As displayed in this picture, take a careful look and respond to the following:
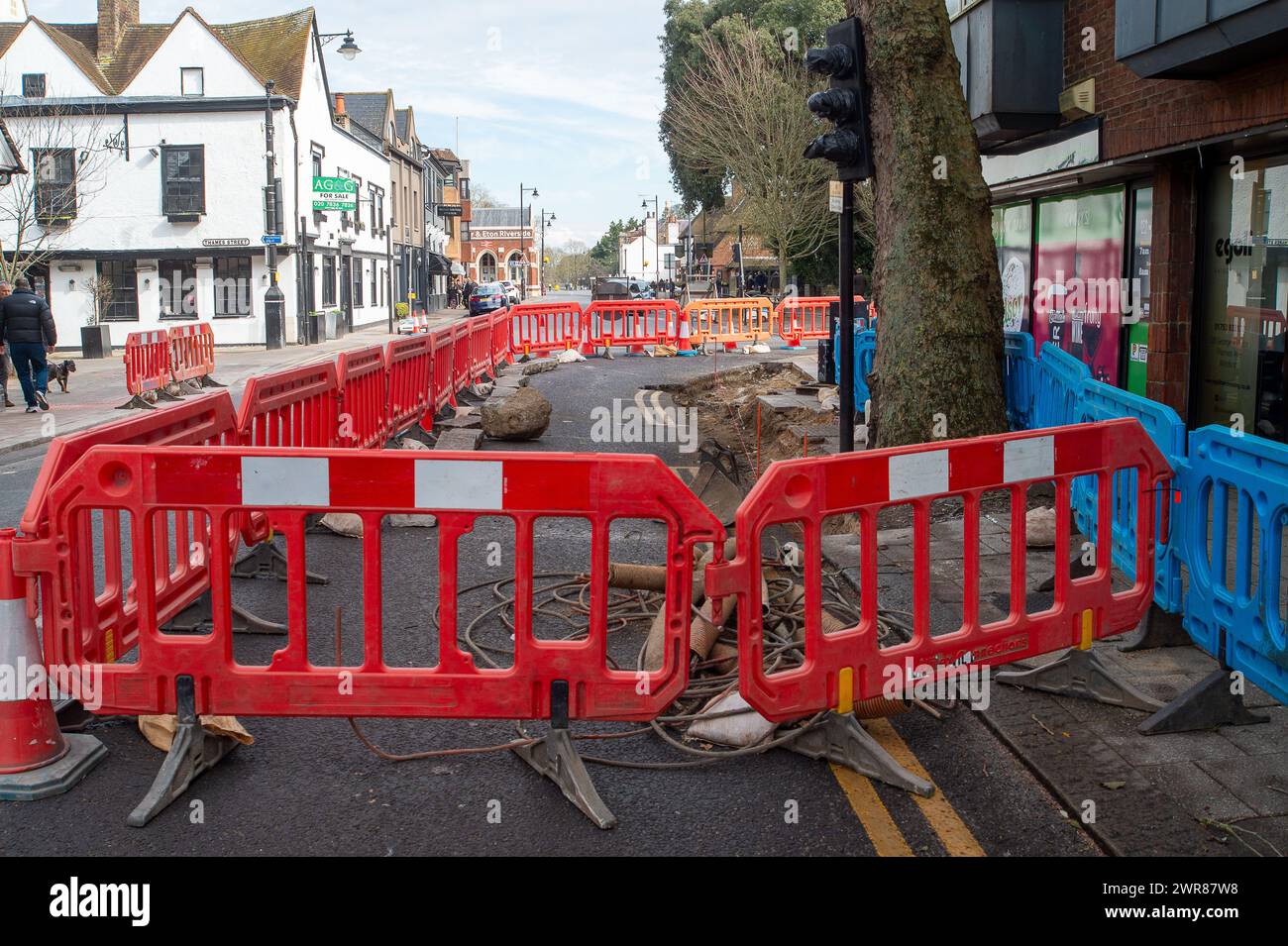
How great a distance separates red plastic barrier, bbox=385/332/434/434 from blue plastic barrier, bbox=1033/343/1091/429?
583 centimetres

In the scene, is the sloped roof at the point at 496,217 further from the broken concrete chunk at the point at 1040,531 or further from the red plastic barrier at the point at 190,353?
the broken concrete chunk at the point at 1040,531

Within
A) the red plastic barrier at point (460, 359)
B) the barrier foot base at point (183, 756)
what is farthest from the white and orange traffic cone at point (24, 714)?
the red plastic barrier at point (460, 359)

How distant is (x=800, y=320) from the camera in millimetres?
31781

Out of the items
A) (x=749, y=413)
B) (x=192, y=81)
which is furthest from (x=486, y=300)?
(x=749, y=413)

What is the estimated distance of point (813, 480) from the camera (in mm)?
4441

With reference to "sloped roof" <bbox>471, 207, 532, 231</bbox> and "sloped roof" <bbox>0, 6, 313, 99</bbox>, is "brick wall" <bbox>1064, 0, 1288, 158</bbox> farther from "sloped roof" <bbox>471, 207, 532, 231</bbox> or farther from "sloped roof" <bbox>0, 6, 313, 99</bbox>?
"sloped roof" <bbox>471, 207, 532, 231</bbox>

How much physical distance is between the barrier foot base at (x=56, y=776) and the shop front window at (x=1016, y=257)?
12.6 m

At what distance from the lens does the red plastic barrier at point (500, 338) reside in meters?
22.8

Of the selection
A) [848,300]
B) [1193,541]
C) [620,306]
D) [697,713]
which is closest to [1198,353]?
[848,300]

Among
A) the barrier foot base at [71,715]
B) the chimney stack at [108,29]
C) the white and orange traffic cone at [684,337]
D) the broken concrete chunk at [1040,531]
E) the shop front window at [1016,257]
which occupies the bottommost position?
the barrier foot base at [71,715]

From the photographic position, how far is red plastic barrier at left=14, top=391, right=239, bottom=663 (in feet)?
14.9

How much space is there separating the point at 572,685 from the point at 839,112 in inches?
252
